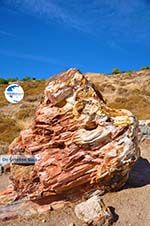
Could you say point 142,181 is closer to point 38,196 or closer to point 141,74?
point 38,196

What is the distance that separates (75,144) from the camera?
9438 millimetres

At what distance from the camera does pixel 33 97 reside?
119 ft

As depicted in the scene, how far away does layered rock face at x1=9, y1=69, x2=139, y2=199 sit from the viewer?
9281mm

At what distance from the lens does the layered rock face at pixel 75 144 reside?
928 cm
